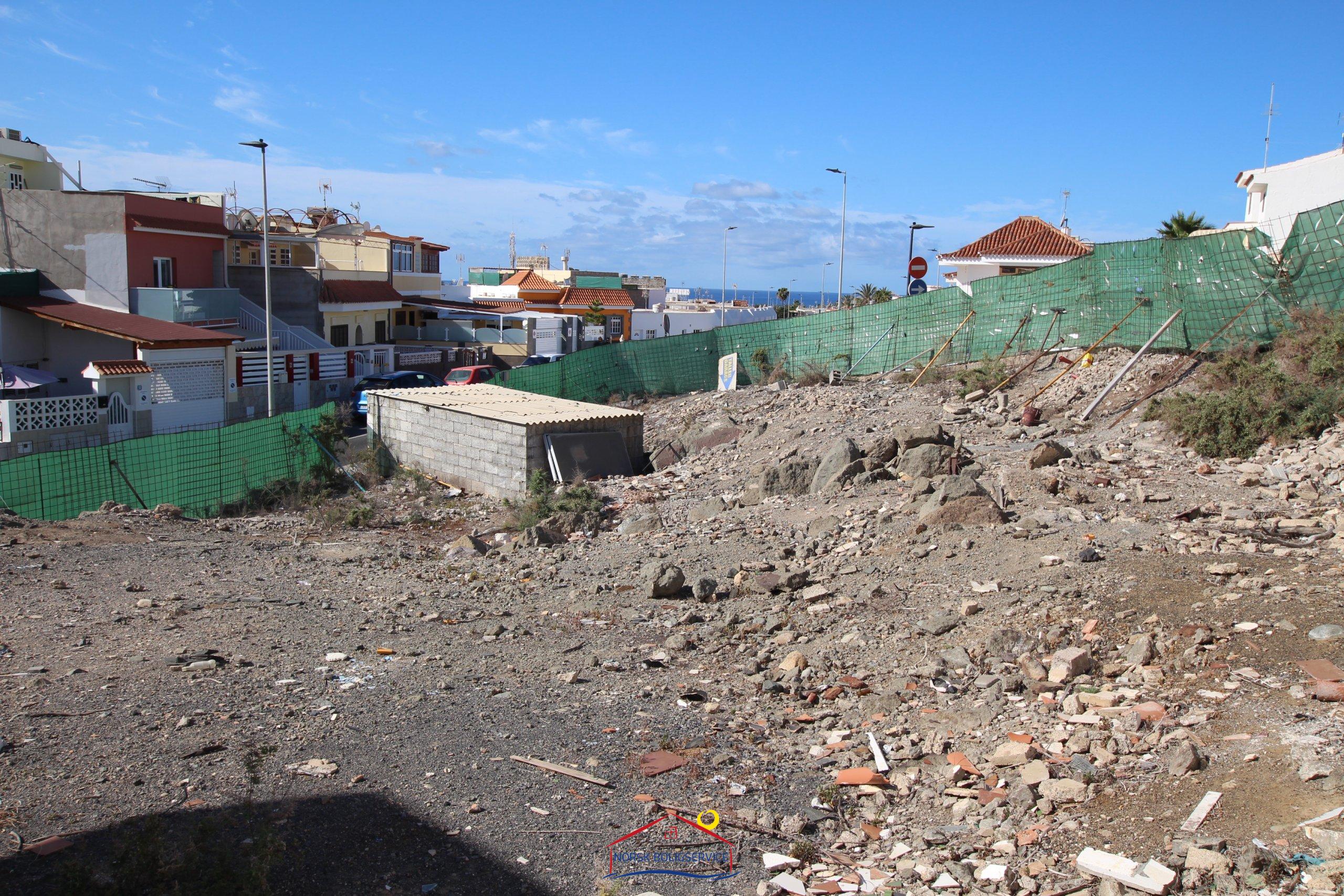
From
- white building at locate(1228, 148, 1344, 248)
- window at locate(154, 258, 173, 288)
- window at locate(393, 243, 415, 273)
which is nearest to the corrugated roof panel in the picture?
window at locate(154, 258, 173, 288)

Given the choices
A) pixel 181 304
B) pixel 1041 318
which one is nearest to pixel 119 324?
pixel 181 304

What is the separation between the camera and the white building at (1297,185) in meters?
20.3

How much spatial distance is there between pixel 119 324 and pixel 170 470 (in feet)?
34.0

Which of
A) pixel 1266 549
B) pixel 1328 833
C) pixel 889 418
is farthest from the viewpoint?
pixel 889 418

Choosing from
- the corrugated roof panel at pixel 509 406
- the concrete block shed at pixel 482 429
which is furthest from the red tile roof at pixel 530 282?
the concrete block shed at pixel 482 429

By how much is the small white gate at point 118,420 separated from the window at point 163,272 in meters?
6.64

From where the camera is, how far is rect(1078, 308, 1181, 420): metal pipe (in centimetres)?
1485

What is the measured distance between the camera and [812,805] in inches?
228

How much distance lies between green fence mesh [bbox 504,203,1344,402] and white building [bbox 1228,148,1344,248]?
13.3 feet

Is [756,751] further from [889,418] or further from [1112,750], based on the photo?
[889,418]

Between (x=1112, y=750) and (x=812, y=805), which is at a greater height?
(x=1112, y=750)

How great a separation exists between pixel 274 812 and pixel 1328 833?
5441 millimetres

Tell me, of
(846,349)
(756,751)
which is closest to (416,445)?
(846,349)

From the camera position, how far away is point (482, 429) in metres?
16.4
